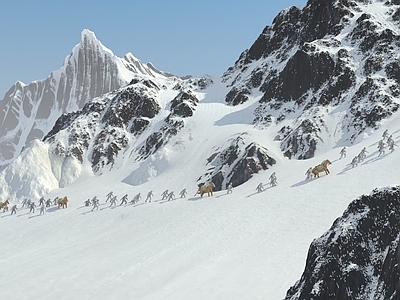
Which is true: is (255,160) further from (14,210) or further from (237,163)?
(14,210)

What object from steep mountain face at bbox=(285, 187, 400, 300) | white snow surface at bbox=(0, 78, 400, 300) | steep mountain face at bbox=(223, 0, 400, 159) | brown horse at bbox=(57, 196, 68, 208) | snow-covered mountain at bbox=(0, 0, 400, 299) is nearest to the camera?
steep mountain face at bbox=(285, 187, 400, 300)

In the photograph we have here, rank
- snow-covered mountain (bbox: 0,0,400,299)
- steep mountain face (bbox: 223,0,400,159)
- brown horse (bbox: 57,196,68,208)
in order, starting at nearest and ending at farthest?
snow-covered mountain (bbox: 0,0,400,299), brown horse (bbox: 57,196,68,208), steep mountain face (bbox: 223,0,400,159)

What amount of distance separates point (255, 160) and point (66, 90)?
149 metres

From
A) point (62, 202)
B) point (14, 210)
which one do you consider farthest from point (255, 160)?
point (14, 210)

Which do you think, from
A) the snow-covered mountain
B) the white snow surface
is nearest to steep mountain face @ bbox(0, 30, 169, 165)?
the snow-covered mountain

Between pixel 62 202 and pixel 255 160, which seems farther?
pixel 255 160

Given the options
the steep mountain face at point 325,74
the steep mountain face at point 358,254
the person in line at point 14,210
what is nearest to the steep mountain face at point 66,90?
the steep mountain face at point 325,74

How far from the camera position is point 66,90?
185250 millimetres

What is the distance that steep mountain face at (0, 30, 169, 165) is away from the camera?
568 feet

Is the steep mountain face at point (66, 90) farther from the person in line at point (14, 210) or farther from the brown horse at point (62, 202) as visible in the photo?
the brown horse at point (62, 202)

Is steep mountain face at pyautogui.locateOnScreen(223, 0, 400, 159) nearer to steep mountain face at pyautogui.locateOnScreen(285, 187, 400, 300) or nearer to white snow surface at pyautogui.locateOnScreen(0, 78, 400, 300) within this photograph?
white snow surface at pyautogui.locateOnScreen(0, 78, 400, 300)

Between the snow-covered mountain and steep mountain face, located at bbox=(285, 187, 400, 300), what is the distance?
4 cm

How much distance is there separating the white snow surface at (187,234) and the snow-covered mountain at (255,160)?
15 cm

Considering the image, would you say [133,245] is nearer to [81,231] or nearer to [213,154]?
[81,231]
